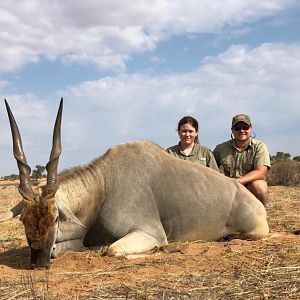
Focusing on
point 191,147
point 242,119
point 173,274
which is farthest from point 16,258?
point 242,119

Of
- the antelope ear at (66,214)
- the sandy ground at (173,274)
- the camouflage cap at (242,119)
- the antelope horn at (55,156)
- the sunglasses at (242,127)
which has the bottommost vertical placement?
the sandy ground at (173,274)

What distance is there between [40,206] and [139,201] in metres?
1.28

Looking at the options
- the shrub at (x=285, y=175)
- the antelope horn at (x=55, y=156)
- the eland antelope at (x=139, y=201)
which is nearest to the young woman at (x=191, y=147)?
the eland antelope at (x=139, y=201)

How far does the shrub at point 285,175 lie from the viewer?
1897 cm

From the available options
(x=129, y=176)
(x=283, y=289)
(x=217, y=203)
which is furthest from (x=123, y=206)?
(x=283, y=289)

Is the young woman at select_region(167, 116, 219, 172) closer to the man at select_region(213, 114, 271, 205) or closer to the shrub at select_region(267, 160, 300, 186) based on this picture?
the man at select_region(213, 114, 271, 205)

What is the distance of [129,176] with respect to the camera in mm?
5840

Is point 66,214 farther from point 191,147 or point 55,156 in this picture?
point 191,147

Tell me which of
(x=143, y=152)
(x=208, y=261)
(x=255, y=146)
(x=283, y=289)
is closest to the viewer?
(x=283, y=289)

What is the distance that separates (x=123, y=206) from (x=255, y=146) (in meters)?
2.61

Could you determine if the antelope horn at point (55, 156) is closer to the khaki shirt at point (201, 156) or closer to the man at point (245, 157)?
the khaki shirt at point (201, 156)

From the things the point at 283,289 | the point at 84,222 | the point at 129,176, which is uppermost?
the point at 129,176

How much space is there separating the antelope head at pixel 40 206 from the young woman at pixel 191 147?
2.64 m

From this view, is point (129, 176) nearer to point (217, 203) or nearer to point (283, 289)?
point (217, 203)
